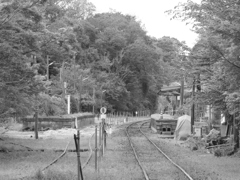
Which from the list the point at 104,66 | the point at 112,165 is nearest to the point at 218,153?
the point at 112,165

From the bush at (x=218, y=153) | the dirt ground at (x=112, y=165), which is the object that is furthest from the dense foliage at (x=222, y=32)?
the bush at (x=218, y=153)

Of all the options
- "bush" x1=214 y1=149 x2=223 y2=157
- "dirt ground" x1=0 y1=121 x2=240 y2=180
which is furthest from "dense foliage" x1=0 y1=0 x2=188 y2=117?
"bush" x1=214 y1=149 x2=223 y2=157


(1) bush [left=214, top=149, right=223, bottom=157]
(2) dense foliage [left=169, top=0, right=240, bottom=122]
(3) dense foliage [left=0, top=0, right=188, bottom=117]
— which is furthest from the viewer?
(3) dense foliage [left=0, top=0, right=188, bottom=117]

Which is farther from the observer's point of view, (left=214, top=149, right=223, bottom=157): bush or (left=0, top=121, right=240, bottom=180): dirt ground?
(left=214, top=149, right=223, bottom=157): bush

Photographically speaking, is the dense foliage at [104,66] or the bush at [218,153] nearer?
the bush at [218,153]

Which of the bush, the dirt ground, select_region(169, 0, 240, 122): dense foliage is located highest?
select_region(169, 0, 240, 122): dense foliage

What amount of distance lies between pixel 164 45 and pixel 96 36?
3146 centimetres

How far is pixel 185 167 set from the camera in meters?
13.6

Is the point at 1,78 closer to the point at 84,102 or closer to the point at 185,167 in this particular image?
the point at 185,167

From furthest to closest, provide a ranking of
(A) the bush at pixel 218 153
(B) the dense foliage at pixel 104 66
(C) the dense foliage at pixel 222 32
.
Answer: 1. (B) the dense foliage at pixel 104 66
2. (A) the bush at pixel 218 153
3. (C) the dense foliage at pixel 222 32

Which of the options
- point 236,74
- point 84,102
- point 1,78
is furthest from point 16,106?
point 84,102

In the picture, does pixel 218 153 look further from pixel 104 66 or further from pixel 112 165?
pixel 104 66

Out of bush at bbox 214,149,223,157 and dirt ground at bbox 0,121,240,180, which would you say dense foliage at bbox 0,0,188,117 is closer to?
dirt ground at bbox 0,121,240,180

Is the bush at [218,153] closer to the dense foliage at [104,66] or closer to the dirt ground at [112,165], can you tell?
the dirt ground at [112,165]
